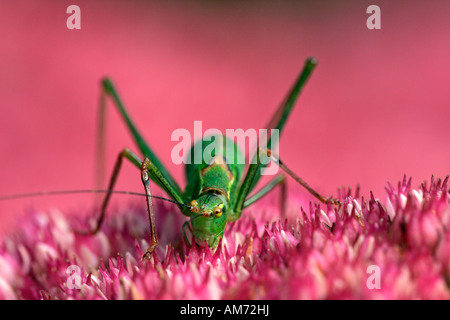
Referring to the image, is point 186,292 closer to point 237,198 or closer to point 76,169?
point 237,198

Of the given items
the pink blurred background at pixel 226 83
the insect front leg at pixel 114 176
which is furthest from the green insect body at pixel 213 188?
the pink blurred background at pixel 226 83

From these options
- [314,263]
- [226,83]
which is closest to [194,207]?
[314,263]

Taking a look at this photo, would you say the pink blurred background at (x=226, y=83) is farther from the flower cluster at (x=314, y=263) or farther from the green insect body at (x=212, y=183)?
the flower cluster at (x=314, y=263)

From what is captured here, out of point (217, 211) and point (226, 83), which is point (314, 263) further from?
point (226, 83)
